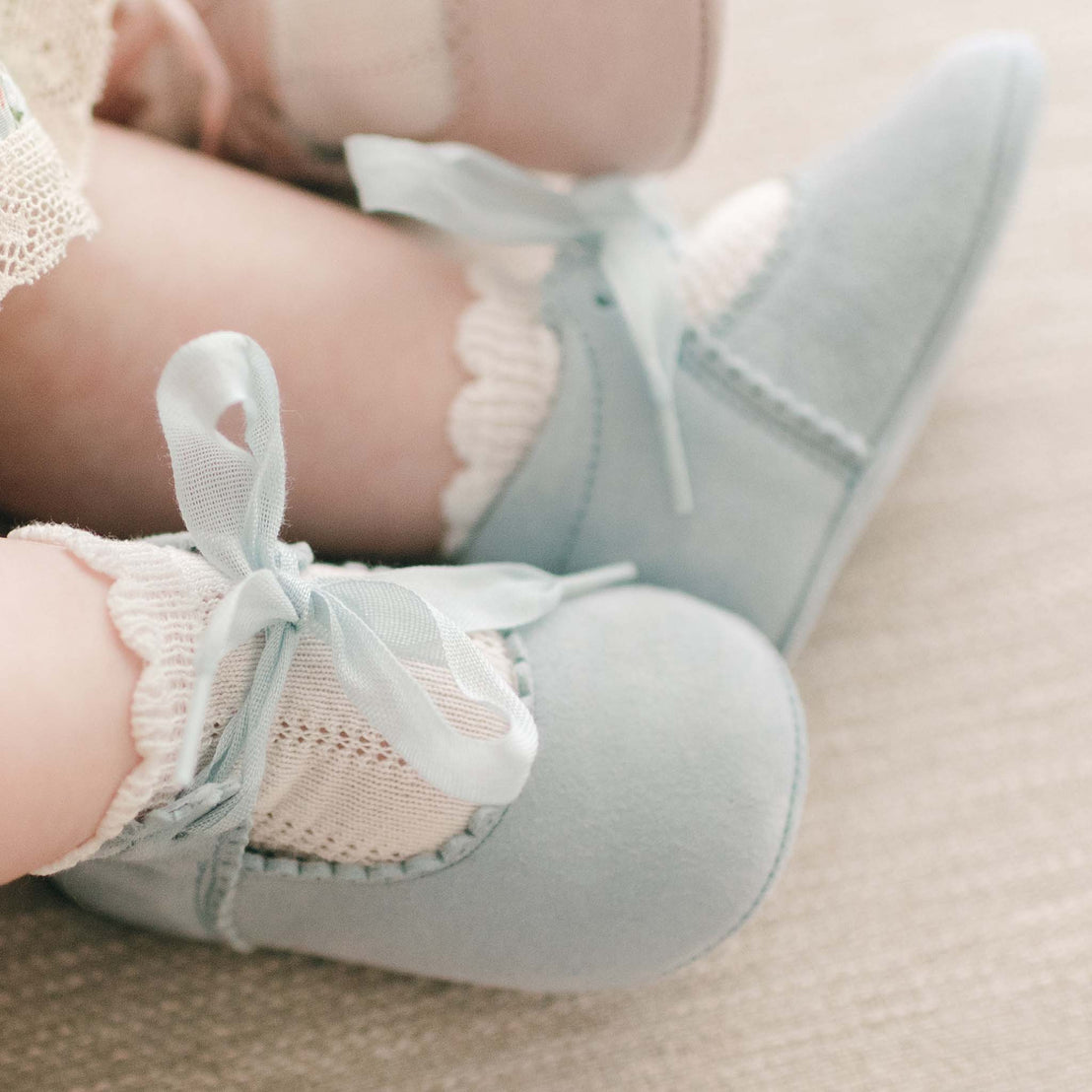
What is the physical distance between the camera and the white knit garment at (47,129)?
38 centimetres

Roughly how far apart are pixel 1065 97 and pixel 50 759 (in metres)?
0.84

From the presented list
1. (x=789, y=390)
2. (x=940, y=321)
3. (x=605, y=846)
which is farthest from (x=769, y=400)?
(x=605, y=846)

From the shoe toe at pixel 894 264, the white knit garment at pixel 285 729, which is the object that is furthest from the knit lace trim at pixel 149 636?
the shoe toe at pixel 894 264

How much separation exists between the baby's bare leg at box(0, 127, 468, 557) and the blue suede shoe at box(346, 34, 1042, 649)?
2.1 inches

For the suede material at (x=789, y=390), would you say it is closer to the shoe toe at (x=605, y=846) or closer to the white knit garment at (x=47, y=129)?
the shoe toe at (x=605, y=846)

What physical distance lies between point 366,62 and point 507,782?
394 millimetres

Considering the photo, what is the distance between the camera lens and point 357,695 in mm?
386

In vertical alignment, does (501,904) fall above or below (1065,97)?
below

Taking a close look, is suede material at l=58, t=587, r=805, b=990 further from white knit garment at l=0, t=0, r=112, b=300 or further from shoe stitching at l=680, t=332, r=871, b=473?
white knit garment at l=0, t=0, r=112, b=300

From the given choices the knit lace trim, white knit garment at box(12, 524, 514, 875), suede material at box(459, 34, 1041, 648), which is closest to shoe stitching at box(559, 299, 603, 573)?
suede material at box(459, 34, 1041, 648)

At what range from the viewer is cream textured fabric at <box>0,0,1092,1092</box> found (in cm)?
54

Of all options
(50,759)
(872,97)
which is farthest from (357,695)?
(872,97)

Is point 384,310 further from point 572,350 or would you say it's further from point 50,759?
point 50,759

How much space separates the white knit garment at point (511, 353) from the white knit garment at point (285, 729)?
109 mm
